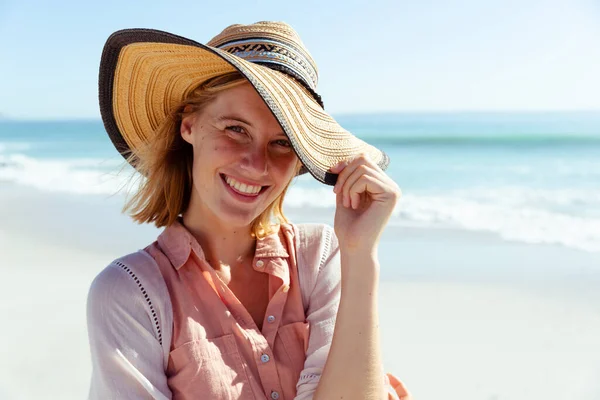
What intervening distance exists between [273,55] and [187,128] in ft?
1.38

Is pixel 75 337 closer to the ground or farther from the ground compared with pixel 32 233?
closer to the ground

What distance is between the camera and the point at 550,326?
5.28m

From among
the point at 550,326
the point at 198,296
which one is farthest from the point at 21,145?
the point at 198,296

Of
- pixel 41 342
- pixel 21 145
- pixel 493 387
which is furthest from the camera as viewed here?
pixel 21 145

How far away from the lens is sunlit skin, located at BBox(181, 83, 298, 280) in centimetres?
212

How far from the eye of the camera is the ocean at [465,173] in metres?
9.03

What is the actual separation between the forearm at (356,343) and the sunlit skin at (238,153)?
14.2 inches

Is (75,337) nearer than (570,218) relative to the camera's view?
Yes

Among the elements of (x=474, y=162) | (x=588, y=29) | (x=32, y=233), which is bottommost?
(x=32, y=233)

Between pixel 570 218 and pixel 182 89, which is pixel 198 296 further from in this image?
pixel 570 218

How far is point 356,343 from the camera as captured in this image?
208cm

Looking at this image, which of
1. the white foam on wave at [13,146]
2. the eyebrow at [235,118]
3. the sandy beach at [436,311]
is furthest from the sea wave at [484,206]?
the white foam on wave at [13,146]

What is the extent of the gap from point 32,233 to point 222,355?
6.34 m

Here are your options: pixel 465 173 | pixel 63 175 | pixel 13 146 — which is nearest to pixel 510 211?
pixel 465 173
